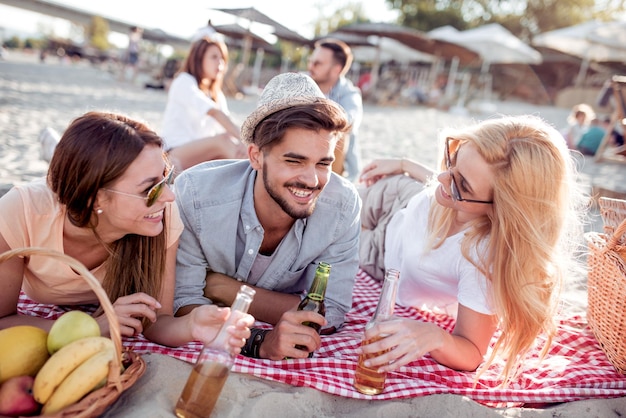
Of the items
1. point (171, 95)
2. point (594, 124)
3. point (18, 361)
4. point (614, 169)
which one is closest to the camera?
point (18, 361)

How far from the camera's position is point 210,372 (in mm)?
1794

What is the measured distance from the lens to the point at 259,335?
246 centimetres

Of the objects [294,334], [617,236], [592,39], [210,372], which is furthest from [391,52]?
[210,372]

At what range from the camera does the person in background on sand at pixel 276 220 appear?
2.46 metres

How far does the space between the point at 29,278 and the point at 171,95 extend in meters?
3.74

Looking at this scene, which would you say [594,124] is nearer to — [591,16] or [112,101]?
[112,101]

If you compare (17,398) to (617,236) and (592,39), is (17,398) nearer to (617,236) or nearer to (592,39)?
(617,236)

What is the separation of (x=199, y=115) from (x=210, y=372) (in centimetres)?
434

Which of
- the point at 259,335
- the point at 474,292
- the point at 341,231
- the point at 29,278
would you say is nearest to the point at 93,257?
the point at 29,278

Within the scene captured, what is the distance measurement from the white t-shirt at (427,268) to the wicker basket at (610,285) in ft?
2.74

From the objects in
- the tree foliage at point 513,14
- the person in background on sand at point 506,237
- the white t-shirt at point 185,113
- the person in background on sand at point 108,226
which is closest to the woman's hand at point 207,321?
the person in background on sand at point 108,226

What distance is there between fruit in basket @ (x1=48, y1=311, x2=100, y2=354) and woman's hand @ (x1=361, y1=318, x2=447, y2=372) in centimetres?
106

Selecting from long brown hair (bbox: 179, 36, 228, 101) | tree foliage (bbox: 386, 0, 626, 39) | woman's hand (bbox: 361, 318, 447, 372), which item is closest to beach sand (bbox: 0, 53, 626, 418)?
woman's hand (bbox: 361, 318, 447, 372)

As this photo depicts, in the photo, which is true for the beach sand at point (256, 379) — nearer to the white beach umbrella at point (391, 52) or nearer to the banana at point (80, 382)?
the banana at point (80, 382)
